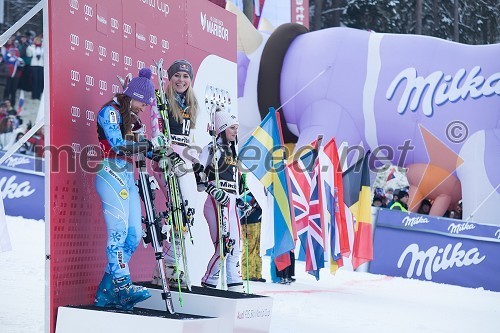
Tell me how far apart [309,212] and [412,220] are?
5.79 ft

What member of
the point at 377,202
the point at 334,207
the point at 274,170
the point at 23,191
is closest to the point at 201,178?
the point at 274,170

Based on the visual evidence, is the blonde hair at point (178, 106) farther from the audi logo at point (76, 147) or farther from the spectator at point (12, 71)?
the spectator at point (12, 71)

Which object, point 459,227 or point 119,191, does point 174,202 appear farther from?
point 459,227

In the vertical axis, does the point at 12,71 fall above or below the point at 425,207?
above

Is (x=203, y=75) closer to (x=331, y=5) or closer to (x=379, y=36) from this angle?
(x=379, y=36)

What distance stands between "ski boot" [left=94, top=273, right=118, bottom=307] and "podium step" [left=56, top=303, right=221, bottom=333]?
0.16 meters

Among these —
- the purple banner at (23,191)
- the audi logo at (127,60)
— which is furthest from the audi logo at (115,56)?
the purple banner at (23,191)

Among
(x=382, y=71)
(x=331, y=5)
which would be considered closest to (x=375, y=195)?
(x=382, y=71)

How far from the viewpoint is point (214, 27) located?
7.99m

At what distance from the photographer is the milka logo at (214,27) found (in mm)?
7668

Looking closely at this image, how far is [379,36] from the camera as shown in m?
13.0

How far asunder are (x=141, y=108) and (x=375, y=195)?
8895 mm

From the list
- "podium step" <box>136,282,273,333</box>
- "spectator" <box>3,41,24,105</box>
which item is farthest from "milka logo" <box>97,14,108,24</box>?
"spectator" <box>3,41,24,105</box>

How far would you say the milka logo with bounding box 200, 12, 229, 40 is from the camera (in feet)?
25.2
